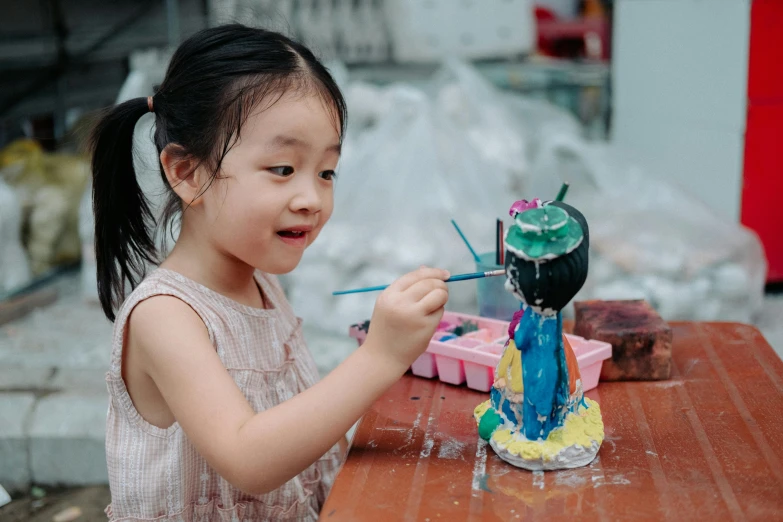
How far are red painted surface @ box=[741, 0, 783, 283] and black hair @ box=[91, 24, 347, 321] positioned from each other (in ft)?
5.69

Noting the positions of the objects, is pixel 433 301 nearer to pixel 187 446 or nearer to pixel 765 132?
pixel 187 446

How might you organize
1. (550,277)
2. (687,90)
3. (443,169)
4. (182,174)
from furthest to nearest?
(687,90), (443,169), (182,174), (550,277)

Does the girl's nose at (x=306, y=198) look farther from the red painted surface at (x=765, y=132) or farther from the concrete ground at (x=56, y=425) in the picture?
the red painted surface at (x=765, y=132)

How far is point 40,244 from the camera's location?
106 inches

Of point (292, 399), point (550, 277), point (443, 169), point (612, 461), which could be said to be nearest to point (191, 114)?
point (292, 399)

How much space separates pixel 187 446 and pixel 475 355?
394mm

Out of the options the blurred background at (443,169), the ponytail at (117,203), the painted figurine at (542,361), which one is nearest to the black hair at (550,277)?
the painted figurine at (542,361)

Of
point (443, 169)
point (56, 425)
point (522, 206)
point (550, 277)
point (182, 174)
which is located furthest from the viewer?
point (443, 169)

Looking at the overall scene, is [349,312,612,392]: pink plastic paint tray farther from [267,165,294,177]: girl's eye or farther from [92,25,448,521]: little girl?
[267,165,294,177]: girl's eye

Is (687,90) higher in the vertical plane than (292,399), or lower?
higher

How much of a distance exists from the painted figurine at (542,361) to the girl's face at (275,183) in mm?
257

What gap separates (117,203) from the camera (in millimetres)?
1104

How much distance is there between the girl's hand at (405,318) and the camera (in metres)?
0.86

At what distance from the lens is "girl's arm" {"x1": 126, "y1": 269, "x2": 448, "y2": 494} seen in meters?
0.84
